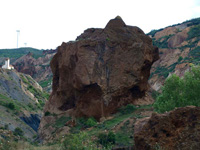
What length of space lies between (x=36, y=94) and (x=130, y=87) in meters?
57.5

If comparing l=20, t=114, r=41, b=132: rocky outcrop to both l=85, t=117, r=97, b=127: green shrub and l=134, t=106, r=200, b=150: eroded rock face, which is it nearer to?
l=85, t=117, r=97, b=127: green shrub

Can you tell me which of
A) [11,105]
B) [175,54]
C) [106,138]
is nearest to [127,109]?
[106,138]

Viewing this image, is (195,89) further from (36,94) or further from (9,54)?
(9,54)

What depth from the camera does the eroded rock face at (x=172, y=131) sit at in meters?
15.5

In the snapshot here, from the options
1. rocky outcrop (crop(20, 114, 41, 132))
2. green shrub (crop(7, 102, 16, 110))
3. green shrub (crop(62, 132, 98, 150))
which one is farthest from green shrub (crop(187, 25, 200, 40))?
green shrub (crop(62, 132, 98, 150))

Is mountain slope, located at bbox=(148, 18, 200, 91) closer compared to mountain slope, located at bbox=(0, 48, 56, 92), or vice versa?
mountain slope, located at bbox=(148, 18, 200, 91)

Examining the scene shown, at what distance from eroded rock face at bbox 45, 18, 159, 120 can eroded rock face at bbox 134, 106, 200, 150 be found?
1491cm

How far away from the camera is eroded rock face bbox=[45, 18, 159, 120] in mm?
31891

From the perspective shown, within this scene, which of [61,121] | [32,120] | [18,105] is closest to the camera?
[61,121]

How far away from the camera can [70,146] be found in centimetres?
1622

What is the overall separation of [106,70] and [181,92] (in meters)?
8.82

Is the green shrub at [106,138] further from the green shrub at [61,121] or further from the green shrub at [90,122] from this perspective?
the green shrub at [61,121]

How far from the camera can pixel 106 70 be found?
3253 cm

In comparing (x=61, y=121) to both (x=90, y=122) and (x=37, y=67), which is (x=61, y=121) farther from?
(x=37, y=67)
